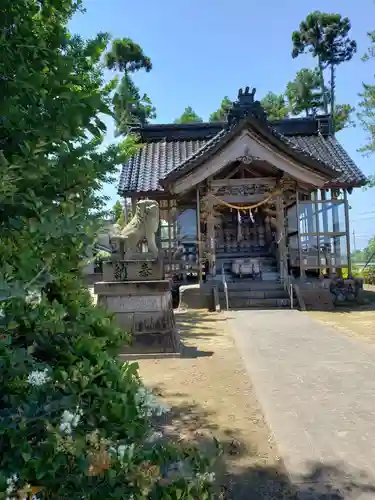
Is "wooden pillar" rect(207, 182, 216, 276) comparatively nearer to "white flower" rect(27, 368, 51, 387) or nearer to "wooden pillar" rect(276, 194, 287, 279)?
"wooden pillar" rect(276, 194, 287, 279)

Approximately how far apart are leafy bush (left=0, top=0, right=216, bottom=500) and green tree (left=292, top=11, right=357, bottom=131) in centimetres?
3653

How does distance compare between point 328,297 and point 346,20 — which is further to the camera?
point 346,20

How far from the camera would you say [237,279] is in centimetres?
1484

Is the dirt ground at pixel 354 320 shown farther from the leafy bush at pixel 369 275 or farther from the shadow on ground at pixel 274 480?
the leafy bush at pixel 369 275

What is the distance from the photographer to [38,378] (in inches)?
60.7

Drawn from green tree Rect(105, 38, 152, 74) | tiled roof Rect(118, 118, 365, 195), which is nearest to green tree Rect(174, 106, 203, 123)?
green tree Rect(105, 38, 152, 74)

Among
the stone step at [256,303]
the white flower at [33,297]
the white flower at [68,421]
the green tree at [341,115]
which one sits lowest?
the stone step at [256,303]

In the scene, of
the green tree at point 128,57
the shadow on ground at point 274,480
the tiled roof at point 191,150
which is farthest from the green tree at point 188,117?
the shadow on ground at point 274,480

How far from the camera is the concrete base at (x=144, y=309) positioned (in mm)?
6910

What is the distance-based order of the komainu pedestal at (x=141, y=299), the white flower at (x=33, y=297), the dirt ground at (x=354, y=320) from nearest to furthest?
1. the white flower at (x=33, y=297)
2. the komainu pedestal at (x=141, y=299)
3. the dirt ground at (x=354, y=320)

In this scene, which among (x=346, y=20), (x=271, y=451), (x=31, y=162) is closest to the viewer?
(x=31, y=162)

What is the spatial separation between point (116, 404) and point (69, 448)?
0.72 ft

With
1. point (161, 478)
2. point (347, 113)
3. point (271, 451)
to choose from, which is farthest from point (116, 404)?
point (347, 113)

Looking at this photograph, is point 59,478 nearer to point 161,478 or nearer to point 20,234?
point 161,478
